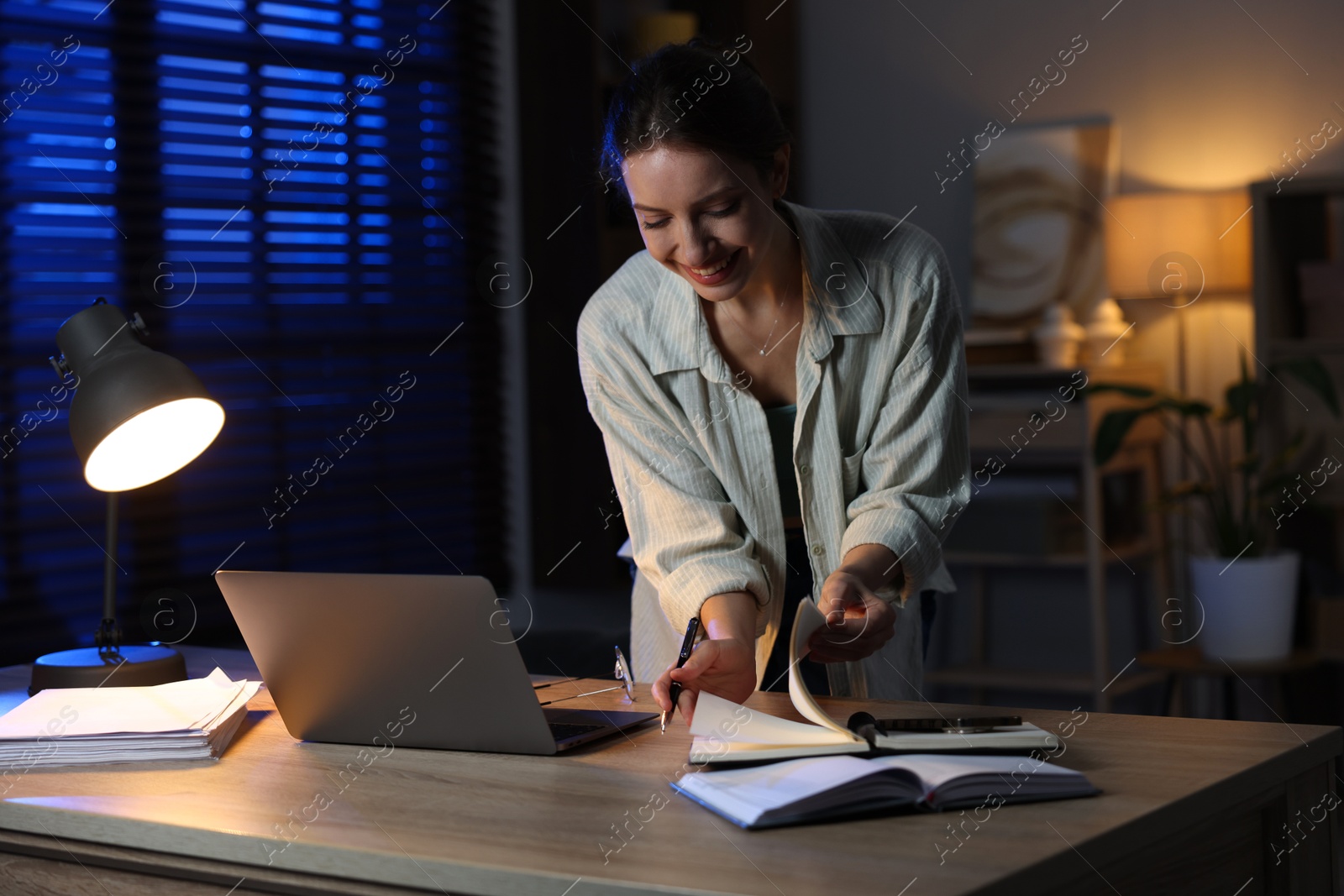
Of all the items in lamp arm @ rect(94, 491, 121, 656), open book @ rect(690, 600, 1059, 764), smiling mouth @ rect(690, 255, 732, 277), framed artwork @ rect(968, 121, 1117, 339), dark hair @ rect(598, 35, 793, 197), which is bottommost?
open book @ rect(690, 600, 1059, 764)

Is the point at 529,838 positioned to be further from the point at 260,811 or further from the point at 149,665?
the point at 149,665

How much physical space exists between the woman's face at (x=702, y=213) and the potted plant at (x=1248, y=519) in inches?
82.6

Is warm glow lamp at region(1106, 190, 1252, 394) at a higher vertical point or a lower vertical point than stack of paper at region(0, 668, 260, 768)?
higher

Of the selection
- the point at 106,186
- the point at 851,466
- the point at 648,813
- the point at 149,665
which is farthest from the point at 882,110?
the point at 648,813

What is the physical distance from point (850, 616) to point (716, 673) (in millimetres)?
198

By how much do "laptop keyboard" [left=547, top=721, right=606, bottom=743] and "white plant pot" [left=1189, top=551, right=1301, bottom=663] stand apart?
242cm

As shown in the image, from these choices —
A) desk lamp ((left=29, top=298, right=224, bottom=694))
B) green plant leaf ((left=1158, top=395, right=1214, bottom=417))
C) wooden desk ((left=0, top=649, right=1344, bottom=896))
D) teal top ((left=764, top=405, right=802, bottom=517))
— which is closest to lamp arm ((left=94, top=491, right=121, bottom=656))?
desk lamp ((left=29, top=298, right=224, bottom=694))

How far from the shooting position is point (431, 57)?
3766mm

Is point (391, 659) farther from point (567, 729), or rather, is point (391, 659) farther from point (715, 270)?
point (715, 270)

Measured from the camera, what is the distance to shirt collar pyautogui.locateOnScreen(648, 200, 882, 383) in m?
1.80

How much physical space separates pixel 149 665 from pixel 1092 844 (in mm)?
1192

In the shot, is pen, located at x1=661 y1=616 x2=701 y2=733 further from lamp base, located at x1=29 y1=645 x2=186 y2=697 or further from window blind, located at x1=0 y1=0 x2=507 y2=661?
window blind, located at x1=0 y1=0 x2=507 y2=661

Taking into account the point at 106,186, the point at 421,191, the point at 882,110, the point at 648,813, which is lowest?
the point at 648,813

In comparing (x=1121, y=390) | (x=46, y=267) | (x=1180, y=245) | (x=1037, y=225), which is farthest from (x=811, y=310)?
(x=1037, y=225)
